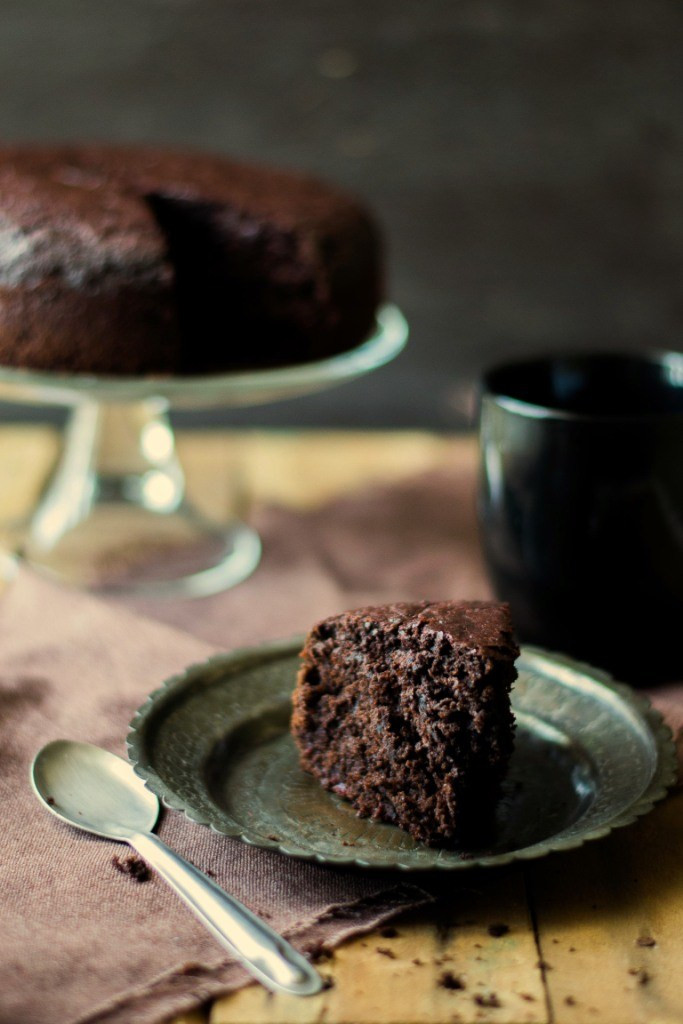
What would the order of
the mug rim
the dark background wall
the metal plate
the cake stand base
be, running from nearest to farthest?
the metal plate
the mug rim
the cake stand base
the dark background wall

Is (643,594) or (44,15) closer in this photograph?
(643,594)

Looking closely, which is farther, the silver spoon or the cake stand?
the cake stand

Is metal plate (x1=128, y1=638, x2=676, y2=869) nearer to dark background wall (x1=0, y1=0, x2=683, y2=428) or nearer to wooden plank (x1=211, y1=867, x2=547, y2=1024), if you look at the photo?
wooden plank (x1=211, y1=867, x2=547, y2=1024)

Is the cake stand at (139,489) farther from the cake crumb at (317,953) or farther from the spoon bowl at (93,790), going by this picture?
the cake crumb at (317,953)

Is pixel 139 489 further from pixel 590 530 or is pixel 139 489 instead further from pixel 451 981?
pixel 451 981

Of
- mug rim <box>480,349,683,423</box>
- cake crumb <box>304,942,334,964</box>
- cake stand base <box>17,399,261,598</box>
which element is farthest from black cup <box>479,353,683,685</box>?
cake crumb <box>304,942,334,964</box>

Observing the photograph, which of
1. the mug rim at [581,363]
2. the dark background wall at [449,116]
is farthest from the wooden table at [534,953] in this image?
the dark background wall at [449,116]

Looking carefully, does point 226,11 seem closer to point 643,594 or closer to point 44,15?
point 44,15

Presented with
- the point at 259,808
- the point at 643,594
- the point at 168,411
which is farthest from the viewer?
the point at 168,411

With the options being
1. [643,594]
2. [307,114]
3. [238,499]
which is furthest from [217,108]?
[643,594]
